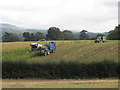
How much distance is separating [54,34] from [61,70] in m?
20.8

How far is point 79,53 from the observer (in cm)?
3350

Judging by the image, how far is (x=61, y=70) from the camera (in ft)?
72.3

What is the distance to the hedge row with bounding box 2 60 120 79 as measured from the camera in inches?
840

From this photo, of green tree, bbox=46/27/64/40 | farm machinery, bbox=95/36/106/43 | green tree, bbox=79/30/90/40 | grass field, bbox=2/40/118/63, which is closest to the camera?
grass field, bbox=2/40/118/63

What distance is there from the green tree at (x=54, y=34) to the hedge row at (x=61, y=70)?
1893cm

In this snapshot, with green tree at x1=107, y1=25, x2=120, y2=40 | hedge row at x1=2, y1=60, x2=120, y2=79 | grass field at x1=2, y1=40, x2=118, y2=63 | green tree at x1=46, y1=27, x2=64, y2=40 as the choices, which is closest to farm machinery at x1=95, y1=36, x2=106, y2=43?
green tree at x1=107, y1=25, x2=120, y2=40

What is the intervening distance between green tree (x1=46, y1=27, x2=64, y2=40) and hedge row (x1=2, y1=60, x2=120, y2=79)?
62.1 feet

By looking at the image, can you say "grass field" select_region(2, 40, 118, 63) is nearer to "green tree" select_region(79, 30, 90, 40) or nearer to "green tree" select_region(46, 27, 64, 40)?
"green tree" select_region(79, 30, 90, 40)

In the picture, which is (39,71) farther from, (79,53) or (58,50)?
(58,50)

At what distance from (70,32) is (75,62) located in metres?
22.2

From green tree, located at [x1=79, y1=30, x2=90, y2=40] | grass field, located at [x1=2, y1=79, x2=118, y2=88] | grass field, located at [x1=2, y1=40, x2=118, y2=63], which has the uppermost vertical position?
green tree, located at [x1=79, y1=30, x2=90, y2=40]

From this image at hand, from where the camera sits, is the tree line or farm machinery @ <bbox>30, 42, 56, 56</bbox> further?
the tree line

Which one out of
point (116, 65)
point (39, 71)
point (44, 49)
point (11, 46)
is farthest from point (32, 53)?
point (116, 65)

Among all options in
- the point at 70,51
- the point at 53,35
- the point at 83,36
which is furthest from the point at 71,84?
the point at 83,36
